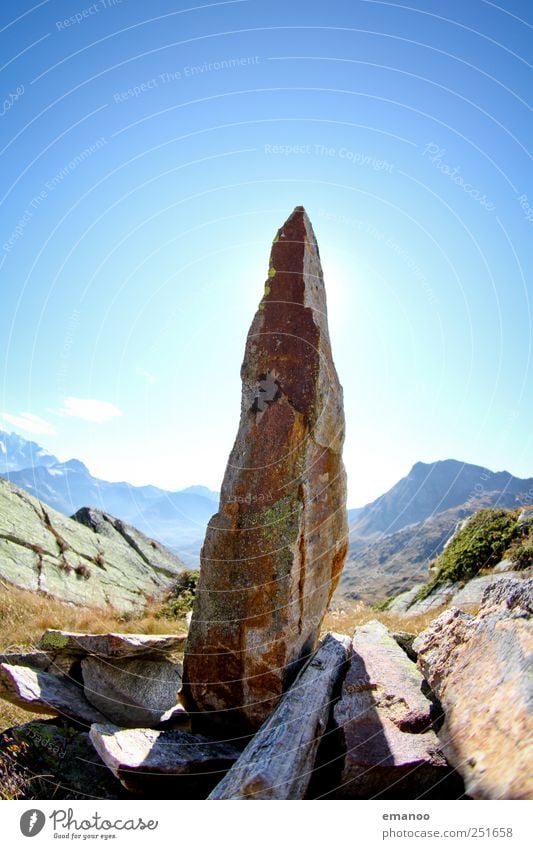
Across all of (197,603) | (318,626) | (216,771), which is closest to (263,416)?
(197,603)

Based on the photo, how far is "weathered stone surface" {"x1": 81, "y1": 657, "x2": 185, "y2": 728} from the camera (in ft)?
28.8

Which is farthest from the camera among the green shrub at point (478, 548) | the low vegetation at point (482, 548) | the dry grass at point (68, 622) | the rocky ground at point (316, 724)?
the green shrub at point (478, 548)

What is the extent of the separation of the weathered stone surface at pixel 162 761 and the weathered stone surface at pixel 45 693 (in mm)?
1318

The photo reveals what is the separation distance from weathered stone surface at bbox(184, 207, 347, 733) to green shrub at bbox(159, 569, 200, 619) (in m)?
7.15

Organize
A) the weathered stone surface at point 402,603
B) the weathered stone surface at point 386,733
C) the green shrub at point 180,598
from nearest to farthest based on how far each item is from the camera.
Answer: the weathered stone surface at point 386,733 → the green shrub at point 180,598 → the weathered stone surface at point 402,603

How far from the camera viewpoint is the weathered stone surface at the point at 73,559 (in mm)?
20188

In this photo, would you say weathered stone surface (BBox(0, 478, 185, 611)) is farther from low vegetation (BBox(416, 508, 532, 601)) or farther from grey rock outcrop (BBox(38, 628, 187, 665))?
low vegetation (BBox(416, 508, 532, 601))

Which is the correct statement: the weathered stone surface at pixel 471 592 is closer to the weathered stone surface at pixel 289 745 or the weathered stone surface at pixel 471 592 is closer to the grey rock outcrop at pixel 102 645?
the weathered stone surface at pixel 289 745

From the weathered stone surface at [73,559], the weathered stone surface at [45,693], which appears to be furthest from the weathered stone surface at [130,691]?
the weathered stone surface at [73,559]

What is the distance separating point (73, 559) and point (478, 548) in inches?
775

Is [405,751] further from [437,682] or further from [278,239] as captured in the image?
[278,239]

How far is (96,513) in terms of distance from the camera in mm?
33312

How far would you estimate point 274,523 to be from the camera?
8055 mm

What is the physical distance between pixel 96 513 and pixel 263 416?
2833 cm
